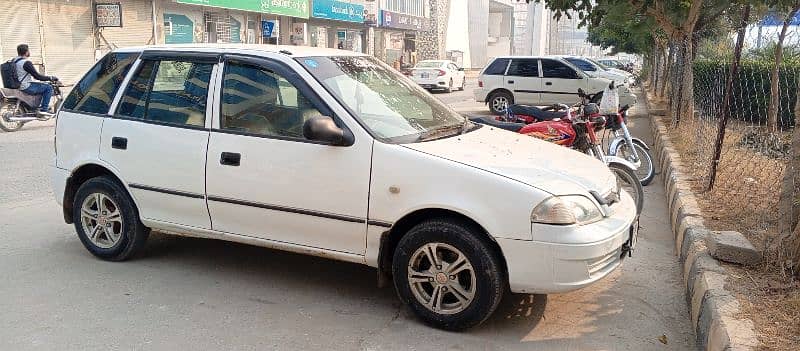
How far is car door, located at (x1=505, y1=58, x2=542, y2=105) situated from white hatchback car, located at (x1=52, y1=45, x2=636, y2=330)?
12.6 meters

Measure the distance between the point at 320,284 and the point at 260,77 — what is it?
4.91 feet

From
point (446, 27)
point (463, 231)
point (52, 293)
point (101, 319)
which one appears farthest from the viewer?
point (446, 27)

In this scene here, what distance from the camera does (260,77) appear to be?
15.1ft

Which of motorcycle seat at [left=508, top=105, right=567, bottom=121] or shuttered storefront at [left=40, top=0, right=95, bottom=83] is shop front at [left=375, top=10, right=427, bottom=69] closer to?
shuttered storefront at [left=40, top=0, right=95, bottom=83]

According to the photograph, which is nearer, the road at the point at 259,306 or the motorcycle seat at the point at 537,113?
the road at the point at 259,306

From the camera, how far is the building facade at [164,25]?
2030cm

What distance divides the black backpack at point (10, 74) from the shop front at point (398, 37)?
30.5m

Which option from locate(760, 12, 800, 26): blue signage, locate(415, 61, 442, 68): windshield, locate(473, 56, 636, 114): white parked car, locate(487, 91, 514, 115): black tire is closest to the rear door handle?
locate(760, 12, 800, 26): blue signage

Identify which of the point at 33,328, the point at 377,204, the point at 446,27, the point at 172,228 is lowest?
the point at 33,328

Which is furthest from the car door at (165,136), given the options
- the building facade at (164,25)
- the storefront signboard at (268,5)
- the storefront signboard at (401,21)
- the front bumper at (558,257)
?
the storefront signboard at (401,21)

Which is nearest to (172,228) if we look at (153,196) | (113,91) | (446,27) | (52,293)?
(153,196)

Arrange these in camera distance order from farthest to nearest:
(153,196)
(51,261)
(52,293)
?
1. (51,261)
2. (153,196)
3. (52,293)

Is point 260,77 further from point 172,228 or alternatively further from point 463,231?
point 463,231

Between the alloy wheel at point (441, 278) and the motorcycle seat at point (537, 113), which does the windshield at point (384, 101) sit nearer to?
the alloy wheel at point (441, 278)
